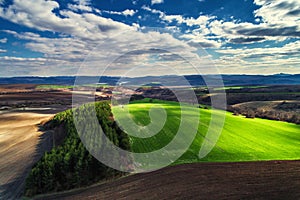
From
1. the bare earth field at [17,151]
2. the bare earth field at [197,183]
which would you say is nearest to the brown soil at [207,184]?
the bare earth field at [197,183]

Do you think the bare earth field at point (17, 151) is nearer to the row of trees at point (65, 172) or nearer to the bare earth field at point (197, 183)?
the bare earth field at point (197, 183)

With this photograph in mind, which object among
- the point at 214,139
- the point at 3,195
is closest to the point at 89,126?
the point at 3,195

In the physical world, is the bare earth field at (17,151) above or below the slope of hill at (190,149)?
below

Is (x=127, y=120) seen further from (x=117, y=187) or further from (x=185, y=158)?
(x=117, y=187)

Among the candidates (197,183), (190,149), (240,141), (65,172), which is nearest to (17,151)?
(65,172)

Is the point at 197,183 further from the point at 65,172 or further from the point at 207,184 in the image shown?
the point at 65,172

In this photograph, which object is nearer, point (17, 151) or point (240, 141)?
point (240, 141)
